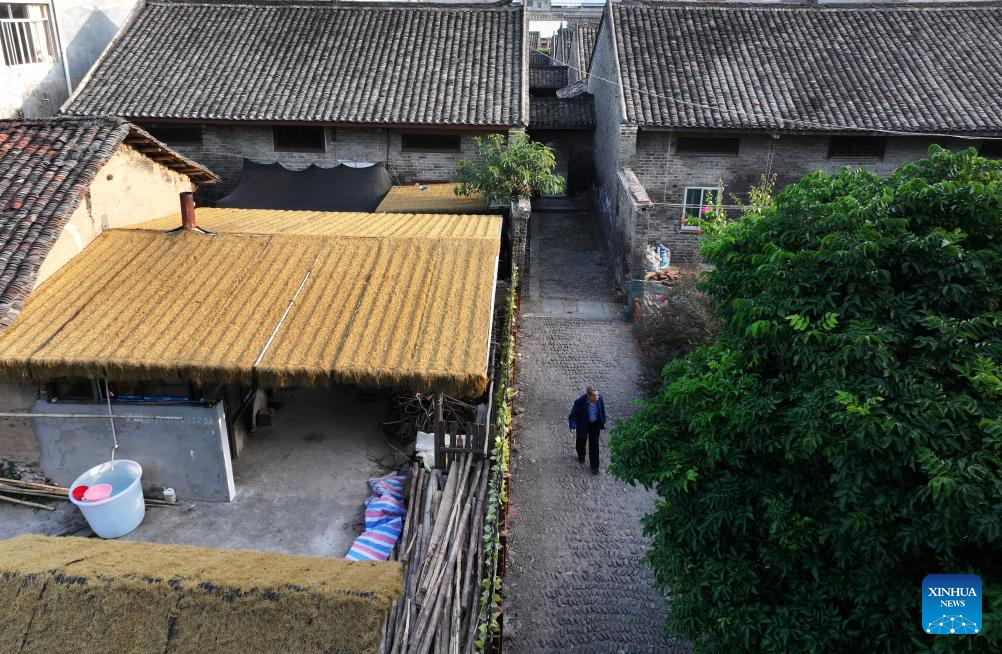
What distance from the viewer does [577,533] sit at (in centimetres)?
1037

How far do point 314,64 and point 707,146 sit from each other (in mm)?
11703

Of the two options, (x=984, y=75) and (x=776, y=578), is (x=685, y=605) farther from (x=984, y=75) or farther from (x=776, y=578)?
(x=984, y=75)

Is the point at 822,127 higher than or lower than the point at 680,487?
higher

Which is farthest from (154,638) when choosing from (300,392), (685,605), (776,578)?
(300,392)

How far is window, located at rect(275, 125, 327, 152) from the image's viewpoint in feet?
67.9

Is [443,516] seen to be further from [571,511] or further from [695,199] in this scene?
[695,199]

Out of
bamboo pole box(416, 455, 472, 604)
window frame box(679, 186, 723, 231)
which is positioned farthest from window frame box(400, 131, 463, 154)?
bamboo pole box(416, 455, 472, 604)

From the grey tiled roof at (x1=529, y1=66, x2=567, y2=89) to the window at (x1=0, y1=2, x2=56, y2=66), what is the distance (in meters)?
16.8

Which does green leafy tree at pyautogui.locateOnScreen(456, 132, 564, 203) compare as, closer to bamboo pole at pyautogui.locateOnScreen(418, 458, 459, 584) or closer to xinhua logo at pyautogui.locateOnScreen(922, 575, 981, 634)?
bamboo pole at pyautogui.locateOnScreen(418, 458, 459, 584)

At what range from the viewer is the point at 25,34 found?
63.6ft

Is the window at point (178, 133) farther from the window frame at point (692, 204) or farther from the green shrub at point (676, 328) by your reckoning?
the green shrub at point (676, 328)

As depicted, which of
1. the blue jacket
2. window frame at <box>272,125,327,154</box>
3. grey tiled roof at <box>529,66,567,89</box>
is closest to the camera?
the blue jacket

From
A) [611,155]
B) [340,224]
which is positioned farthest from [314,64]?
[340,224]

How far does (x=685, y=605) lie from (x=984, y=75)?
69.1 ft
